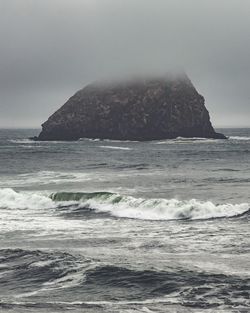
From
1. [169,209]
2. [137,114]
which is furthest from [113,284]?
[137,114]

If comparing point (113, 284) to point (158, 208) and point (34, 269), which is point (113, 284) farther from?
point (158, 208)

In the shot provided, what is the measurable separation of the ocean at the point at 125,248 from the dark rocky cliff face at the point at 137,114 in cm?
11556

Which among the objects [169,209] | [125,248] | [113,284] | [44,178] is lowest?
[113,284]

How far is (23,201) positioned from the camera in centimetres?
4088

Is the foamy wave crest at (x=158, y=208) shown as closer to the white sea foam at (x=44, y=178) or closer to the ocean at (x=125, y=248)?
the ocean at (x=125, y=248)

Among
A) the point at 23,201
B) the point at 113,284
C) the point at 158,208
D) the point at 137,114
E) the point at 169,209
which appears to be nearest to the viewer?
the point at 113,284

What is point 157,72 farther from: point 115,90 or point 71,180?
point 71,180

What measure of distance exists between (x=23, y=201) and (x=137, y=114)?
126210 millimetres

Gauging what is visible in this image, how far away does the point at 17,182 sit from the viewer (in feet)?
178

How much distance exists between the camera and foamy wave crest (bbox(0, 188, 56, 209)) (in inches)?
1564

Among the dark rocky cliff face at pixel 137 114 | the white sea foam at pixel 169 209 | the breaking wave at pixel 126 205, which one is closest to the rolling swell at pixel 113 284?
the white sea foam at pixel 169 209

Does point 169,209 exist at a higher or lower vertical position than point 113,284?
higher

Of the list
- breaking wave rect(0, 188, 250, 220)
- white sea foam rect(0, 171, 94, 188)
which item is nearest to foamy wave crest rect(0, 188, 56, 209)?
breaking wave rect(0, 188, 250, 220)

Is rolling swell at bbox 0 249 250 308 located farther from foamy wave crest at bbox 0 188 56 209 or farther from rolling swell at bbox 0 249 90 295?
foamy wave crest at bbox 0 188 56 209
